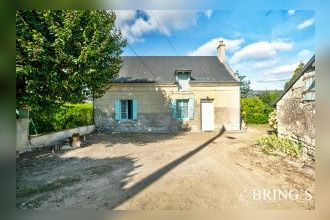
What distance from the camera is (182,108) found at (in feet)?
51.0

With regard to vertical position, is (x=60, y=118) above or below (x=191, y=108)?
below

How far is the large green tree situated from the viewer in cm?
651

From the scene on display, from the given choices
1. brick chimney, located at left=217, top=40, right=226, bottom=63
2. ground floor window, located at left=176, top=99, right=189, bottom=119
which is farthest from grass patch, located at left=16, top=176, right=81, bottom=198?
brick chimney, located at left=217, top=40, right=226, bottom=63

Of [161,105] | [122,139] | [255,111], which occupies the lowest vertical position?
[122,139]

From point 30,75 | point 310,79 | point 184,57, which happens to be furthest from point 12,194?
point 184,57

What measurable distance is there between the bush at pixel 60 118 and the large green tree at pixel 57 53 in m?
1.18

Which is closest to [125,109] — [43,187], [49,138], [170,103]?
[170,103]

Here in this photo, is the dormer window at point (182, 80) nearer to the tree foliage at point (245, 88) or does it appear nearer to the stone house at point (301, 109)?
the stone house at point (301, 109)

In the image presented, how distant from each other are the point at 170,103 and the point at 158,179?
32.2 feet

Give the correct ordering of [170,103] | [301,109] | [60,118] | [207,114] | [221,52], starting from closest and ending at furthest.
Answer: [301,109] < [60,118] < [170,103] < [207,114] < [221,52]

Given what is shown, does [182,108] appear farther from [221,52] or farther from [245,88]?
[245,88]

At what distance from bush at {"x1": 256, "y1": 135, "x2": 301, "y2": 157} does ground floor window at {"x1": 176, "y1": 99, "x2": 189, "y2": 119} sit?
221 inches

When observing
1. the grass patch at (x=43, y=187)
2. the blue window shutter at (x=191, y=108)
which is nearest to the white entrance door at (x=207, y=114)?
the blue window shutter at (x=191, y=108)

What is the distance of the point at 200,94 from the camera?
50.8ft
